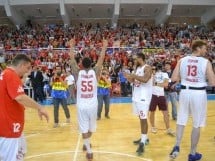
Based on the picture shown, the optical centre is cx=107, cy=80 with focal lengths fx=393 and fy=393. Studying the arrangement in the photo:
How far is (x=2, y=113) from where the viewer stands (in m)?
4.71

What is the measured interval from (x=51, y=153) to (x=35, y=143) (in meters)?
1.20

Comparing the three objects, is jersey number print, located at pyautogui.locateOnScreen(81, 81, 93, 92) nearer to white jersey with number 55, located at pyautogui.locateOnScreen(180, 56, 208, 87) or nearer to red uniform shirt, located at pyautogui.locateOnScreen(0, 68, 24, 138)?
white jersey with number 55, located at pyautogui.locateOnScreen(180, 56, 208, 87)

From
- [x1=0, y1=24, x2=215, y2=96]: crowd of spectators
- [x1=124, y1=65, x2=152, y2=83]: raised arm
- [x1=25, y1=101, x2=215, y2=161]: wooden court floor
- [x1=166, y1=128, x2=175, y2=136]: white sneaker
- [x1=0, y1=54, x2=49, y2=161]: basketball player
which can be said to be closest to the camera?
[x1=0, y1=54, x2=49, y2=161]: basketball player

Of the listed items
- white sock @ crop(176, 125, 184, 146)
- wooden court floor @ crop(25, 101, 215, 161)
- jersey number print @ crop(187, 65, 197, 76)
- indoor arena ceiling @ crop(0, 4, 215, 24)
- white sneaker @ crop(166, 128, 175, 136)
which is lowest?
wooden court floor @ crop(25, 101, 215, 161)

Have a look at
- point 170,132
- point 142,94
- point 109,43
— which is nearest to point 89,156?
point 142,94

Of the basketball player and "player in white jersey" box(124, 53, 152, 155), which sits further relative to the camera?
"player in white jersey" box(124, 53, 152, 155)

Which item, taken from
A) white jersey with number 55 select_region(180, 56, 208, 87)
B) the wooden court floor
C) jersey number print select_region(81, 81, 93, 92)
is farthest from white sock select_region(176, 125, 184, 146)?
jersey number print select_region(81, 81, 93, 92)

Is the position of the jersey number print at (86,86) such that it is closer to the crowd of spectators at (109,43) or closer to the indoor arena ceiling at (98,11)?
the crowd of spectators at (109,43)

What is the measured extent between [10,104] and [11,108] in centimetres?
5

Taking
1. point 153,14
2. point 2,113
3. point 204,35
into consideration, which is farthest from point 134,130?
point 153,14

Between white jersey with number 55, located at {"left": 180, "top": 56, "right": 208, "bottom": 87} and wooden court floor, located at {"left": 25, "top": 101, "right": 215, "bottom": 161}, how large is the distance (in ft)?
5.06

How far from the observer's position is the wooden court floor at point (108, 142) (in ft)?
25.4

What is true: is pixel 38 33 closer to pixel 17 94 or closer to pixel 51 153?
pixel 51 153

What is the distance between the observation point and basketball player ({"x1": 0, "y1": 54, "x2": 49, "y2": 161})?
459 cm
